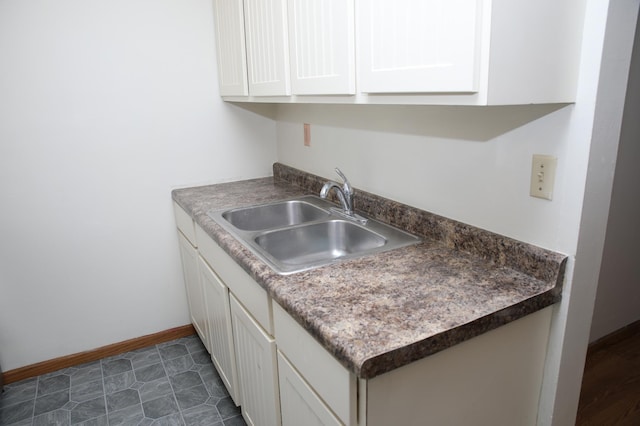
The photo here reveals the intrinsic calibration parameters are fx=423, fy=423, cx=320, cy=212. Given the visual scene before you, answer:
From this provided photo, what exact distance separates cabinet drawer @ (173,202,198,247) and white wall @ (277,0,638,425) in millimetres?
1011

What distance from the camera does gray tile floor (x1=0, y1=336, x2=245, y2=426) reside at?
1.92 m

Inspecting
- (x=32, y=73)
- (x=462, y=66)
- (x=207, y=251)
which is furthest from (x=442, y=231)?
(x=32, y=73)

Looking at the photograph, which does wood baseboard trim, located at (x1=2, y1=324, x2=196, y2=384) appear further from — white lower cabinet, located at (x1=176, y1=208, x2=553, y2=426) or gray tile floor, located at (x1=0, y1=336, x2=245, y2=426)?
white lower cabinet, located at (x1=176, y1=208, x2=553, y2=426)

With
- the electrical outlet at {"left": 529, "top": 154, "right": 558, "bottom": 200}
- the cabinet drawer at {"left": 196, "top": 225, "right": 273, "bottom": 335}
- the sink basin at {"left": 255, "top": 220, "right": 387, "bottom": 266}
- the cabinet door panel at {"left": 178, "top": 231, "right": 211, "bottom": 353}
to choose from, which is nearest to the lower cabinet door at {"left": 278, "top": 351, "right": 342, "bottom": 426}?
the cabinet drawer at {"left": 196, "top": 225, "right": 273, "bottom": 335}

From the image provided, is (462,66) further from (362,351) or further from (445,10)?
(362,351)

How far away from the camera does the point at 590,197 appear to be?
1.04 metres

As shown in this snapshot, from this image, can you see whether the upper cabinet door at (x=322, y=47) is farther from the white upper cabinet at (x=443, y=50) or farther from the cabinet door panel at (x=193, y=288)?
the cabinet door panel at (x=193, y=288)

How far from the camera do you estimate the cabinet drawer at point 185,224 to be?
2.08m

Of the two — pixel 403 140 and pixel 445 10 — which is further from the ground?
pixel 445 10

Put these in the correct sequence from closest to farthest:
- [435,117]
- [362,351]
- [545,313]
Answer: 1. [362,351]
2. [545,313]
3. [435,117]

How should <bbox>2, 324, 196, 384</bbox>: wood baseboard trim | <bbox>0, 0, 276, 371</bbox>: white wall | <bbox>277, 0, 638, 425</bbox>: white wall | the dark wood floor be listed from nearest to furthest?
<bbox>277, 0, 638, 425</bbox>: white wall < the dark wood floor < <bbox>0, 0, 276, 371</bbox>: white wall < <bbox>2, 324, 196, 384</bbox>: wood baseboard trim

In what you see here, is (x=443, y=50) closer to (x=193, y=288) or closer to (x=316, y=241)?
(x=316, y=241)

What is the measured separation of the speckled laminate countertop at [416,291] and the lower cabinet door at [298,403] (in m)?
0.20

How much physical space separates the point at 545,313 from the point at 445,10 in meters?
0.80
